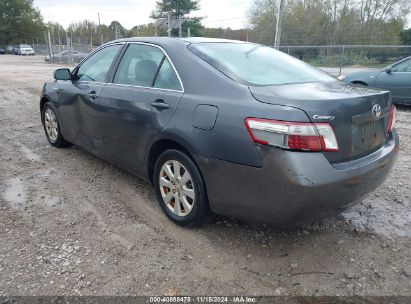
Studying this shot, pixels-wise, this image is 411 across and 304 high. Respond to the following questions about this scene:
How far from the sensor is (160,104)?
3.13m

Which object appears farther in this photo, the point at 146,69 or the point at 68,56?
the point at 68,56

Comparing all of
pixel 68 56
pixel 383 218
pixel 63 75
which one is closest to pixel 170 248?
pixel 383 218

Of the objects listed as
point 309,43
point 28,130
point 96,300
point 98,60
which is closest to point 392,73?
point 98,60

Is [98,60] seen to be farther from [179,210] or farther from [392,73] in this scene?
[392,73]

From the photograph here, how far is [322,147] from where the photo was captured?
93.2 inches

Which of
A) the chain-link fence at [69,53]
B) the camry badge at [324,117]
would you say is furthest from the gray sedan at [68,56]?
the camry badge at [324,117]

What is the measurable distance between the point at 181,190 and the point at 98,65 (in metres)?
2.07

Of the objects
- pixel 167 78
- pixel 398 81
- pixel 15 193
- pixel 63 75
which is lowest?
pixel 15 193

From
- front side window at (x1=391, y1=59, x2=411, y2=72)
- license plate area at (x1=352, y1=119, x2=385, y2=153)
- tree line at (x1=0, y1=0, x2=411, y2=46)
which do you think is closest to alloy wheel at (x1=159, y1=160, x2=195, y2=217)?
license plate area at (x1=352, y1=119, x2=385, y2=153)

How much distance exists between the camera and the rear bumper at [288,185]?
7.64 feet

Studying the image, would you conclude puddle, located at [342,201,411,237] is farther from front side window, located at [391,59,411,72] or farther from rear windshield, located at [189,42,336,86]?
front side window, located at [391,59,411,72]

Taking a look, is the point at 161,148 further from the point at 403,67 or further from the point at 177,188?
the point at 403,67

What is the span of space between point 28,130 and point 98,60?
298 centimetres

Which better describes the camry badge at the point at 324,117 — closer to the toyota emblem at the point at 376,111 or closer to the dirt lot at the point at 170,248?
the toyota emblem at the point at 376,111
